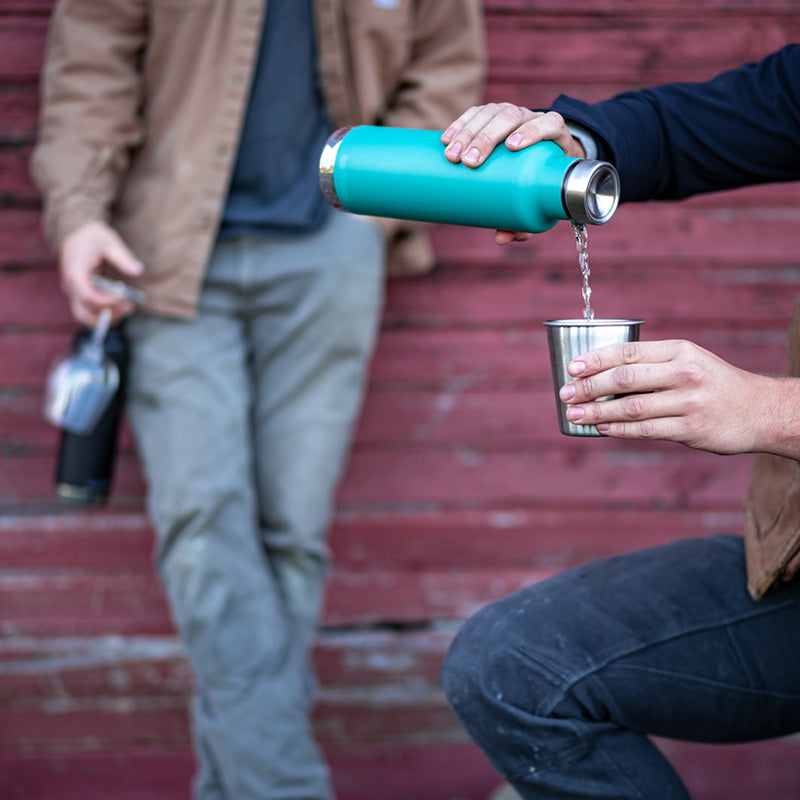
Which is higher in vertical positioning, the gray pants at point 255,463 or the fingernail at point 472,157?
the fingernail at point 472,157

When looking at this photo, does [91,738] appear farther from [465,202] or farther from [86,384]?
[465,202]

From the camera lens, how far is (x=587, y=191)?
1.06 metres

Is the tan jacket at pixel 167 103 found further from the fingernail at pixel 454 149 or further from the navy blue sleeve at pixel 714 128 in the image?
the fingernail at pixel 454 149

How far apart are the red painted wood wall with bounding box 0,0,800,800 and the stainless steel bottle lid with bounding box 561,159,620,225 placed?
136cm

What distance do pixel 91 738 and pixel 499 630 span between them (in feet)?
5.83

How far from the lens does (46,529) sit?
2.55 m

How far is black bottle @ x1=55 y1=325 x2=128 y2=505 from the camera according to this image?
80.9 inches

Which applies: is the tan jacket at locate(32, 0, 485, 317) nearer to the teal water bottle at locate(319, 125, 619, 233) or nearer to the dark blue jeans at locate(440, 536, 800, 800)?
the teal water bottle at locate(319, 125, 619, 233)

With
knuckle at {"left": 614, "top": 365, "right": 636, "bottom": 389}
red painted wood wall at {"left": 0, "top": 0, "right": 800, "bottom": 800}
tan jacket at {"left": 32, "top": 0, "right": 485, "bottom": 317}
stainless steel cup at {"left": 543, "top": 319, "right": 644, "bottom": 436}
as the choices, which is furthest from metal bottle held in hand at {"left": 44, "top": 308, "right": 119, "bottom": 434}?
knuckle at {"left": 614, "top": 365, "right": 636, "bottom": 389}

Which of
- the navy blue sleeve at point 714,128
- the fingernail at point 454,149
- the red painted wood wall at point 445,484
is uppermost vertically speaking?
the navy blue sleeve at point 714,128

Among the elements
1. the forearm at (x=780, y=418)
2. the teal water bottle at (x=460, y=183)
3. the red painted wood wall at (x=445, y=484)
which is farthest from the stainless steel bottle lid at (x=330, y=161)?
the red painted wood wall at (x=445, y=484)

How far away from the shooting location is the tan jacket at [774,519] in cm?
127

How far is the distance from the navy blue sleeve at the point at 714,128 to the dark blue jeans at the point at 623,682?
25.4 inches

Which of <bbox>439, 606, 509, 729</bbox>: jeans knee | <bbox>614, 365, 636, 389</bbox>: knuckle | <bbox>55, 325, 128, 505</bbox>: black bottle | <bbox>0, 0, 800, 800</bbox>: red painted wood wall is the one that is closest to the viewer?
<bbox>614, 365, 636, 389</bbox>: knuckle
